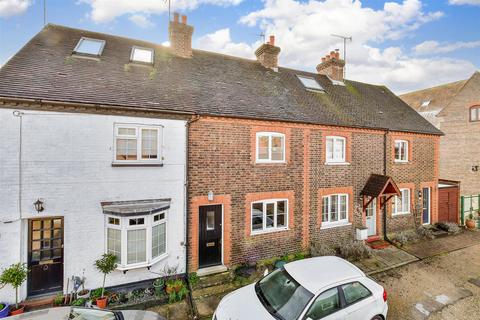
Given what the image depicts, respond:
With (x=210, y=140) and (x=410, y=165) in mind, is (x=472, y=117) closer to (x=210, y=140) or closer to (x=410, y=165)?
(x=410, y=165)

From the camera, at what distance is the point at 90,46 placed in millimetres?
9875

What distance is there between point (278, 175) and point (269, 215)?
173 centimetres

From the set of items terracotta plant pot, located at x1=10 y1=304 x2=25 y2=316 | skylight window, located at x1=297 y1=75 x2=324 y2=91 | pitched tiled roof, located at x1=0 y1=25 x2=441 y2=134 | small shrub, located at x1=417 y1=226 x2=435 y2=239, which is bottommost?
terracotta plant pot, located at x1=10 y1=304 x2=25 y2=316

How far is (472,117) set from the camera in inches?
736

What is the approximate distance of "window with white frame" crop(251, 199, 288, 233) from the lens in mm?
9320

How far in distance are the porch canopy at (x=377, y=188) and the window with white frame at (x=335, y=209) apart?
1103mm

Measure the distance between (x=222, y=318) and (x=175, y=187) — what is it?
14.4ft

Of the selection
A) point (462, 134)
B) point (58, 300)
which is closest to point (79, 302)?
point (58, 300)

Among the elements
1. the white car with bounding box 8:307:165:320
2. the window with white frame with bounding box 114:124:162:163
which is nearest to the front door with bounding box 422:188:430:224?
the window with white frame with bounding box 114:124:162:163

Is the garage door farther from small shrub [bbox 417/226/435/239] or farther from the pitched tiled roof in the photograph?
the pitched tiled roof

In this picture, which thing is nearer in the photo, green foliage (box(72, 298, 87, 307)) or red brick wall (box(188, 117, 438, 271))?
green foliage (box(72, 298, 87, 307))

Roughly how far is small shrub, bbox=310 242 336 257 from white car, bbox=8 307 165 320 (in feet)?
22.7

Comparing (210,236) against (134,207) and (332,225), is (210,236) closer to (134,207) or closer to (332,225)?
(134,207)

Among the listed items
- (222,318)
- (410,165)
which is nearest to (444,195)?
(410,165)
